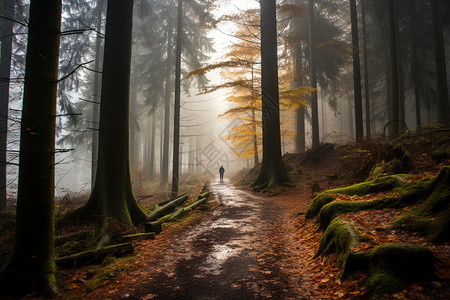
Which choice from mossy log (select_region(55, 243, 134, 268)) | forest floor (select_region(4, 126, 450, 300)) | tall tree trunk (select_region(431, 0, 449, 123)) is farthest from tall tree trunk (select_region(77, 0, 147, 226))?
tall tree trunk (select_region(431, 0, 449, 123))

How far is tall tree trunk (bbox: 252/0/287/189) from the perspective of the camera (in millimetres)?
10375

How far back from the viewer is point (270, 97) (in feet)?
34.5

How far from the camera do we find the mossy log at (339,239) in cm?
279

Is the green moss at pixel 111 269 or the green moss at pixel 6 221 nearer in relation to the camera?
the green moss at pixel 111 269

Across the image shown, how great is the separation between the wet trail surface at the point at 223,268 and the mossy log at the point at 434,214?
169cm

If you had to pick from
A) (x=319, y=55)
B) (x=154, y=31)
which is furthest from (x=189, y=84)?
(x=319, y=55)

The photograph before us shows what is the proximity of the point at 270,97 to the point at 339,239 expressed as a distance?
27.9 feet

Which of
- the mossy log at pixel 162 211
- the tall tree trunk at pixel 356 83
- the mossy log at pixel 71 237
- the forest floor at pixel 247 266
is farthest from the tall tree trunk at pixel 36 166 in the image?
the tall tree trunk at pixel 356 83

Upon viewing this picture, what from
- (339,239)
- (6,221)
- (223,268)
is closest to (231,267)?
(223,268)

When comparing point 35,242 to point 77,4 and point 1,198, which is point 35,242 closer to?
point 1,198

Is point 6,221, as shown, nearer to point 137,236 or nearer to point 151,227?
point 137,236

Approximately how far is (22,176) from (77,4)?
56.7ft

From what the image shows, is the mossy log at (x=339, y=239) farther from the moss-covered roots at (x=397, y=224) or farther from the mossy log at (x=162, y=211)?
the mossy log at (x=162, y=211)

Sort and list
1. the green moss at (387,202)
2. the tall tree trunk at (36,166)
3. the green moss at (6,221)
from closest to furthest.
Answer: the tall tree trunk at (36,166)
the green moss at (387,202)
the green moss at (6,221)
